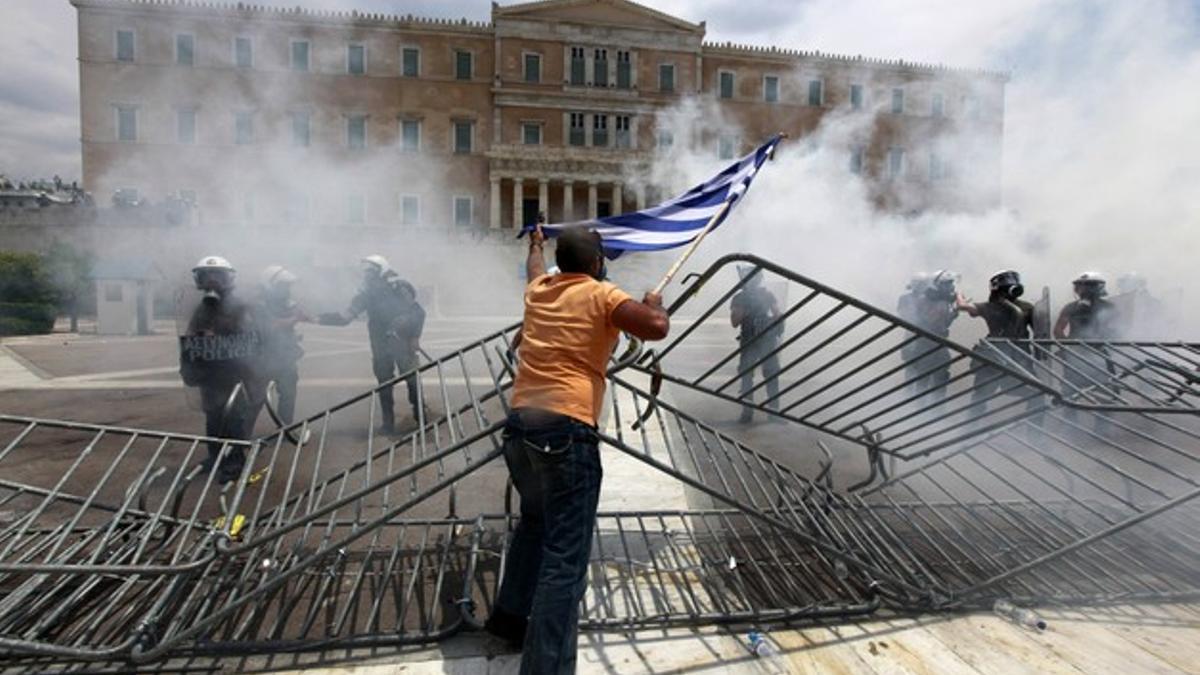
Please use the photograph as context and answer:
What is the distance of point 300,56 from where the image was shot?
127ft

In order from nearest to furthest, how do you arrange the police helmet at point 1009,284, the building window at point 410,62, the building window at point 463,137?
the police helmet at point 1009,284 < the building window at point 410,62 < the building window at point 463,137

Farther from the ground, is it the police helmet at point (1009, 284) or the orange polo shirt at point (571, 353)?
the police helmet at point (1009, 284)

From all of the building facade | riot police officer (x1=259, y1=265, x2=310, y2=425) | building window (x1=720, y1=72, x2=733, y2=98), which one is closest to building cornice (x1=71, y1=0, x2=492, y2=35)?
the building facade

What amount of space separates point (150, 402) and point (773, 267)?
8234 millimetres

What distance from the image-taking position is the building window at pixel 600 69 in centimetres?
4131

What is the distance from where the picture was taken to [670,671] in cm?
259

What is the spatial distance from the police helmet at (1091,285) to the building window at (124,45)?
43015 millimetres

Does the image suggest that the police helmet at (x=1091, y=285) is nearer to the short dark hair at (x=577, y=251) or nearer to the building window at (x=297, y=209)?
the short dark hair at (x=577, y=251)

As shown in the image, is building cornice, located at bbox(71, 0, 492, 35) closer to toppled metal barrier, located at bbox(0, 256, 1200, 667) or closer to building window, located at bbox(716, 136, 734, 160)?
building window, located at bbox(716, 136, 734, 160)

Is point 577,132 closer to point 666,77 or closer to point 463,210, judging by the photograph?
point 666,77

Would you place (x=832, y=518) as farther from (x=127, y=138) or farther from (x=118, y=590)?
(x=127, y=138)

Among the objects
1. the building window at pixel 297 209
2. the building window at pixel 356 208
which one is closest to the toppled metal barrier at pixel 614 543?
the building window at pixel 297 209

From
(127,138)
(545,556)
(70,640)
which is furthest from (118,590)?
(127,138)

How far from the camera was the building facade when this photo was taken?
34.9 m
